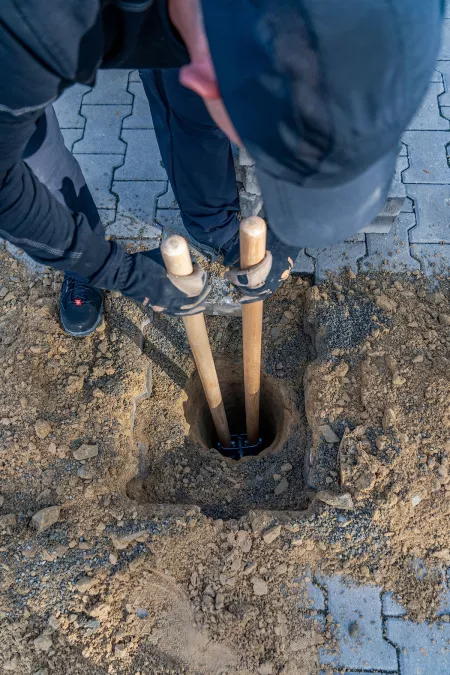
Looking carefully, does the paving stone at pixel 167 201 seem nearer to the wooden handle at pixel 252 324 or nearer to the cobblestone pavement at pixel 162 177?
the cobblestone pavement at pixel 162 177

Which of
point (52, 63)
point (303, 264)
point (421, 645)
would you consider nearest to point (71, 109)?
point (303, 264)

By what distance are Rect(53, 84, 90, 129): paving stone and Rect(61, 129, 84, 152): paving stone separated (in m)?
0.03

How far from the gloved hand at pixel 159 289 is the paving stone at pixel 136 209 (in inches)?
41.9

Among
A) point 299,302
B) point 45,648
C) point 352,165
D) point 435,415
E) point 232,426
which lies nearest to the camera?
point 352,165

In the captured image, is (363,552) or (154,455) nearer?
(363,552)

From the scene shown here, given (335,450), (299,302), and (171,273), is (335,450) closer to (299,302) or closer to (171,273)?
(299,302)

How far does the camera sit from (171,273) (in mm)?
1562

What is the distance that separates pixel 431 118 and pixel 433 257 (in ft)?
3.45

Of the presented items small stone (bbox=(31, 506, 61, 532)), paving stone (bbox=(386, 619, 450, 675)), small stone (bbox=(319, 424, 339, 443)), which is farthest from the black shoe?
paving stone (bbox=(386, 619, 450, 675))

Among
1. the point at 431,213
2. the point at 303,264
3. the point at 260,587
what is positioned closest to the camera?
the point at 260,587

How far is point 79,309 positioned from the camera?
2.52 m

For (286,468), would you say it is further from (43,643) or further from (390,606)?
(43,643)

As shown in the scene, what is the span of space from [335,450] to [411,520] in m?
0.41

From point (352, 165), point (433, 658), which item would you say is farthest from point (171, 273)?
point (433, 658)
